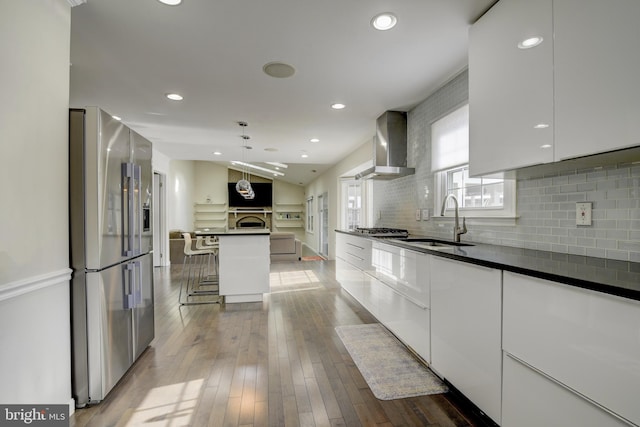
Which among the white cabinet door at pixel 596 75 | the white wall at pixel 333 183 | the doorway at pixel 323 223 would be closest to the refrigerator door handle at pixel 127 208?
the white cabinet door at pixel 596 75

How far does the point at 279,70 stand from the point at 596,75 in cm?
226

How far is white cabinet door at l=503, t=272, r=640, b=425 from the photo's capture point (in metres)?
0.95

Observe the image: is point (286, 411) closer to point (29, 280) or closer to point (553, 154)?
point (29, 280)

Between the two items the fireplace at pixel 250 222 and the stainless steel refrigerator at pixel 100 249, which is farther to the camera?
the fireplace at pixel 250 222

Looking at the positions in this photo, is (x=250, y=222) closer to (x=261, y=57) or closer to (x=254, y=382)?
(x=261, y=57)

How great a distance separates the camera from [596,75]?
1279mm

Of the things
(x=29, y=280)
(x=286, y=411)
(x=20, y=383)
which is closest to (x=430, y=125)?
(x=286, y=411)

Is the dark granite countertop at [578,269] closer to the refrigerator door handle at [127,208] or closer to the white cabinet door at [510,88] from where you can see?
the white cabinet door at [510,88]

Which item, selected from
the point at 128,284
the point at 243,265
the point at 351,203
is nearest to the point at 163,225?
the point at 243,265

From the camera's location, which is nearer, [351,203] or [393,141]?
[393,141]

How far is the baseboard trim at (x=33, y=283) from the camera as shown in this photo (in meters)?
1.28

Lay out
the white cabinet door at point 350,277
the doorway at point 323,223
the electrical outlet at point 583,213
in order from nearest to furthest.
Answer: the electrical outlet at point 583,213 < the white cabinet door at point 350,277 < the doorway at point 323,223

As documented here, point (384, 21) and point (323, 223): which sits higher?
point (384, 21)

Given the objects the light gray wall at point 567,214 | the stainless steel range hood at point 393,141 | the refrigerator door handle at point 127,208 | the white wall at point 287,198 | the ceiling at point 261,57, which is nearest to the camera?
the light gray wall at point 567,214
